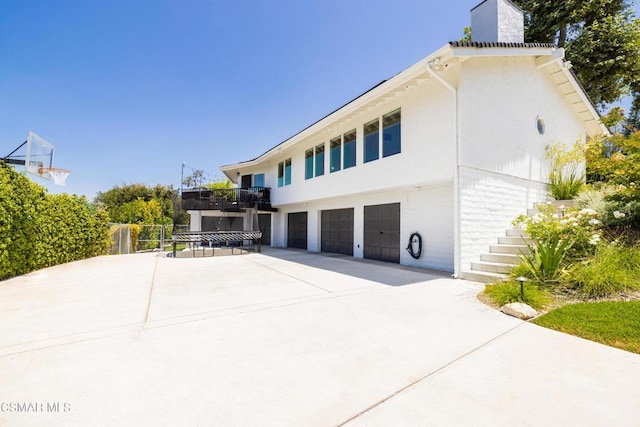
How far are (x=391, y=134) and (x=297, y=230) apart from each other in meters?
8.39

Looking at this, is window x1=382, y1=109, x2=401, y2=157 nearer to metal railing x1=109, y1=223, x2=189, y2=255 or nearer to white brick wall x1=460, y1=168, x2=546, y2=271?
white brick wall x1=460, y1=168, x2=546, y2=271

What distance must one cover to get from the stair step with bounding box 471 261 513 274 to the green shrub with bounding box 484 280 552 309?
1280 millimetres

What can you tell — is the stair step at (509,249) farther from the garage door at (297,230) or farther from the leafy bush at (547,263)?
the garage door at (297,230)

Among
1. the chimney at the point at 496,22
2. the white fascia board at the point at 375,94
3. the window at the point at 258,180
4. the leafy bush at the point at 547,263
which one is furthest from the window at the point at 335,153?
the window at the point at 258,180

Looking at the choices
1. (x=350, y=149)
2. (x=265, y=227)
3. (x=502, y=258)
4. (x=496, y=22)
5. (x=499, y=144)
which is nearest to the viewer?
(x=502, y=258)

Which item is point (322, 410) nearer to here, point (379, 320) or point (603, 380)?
point (379, 320)

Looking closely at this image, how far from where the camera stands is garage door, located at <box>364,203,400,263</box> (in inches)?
374

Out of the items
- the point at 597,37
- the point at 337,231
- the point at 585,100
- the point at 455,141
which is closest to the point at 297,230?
the point at 337,231

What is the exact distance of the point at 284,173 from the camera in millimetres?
15211

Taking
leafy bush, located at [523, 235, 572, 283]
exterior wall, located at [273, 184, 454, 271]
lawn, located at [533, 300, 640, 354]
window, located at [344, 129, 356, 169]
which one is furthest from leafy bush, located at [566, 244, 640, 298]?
window, located at [344, 129, 356, 169]

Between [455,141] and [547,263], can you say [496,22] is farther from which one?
[547,263]

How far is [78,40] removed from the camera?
888 centimetres

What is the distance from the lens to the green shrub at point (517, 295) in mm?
4160

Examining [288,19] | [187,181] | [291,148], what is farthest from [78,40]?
[187,181]
